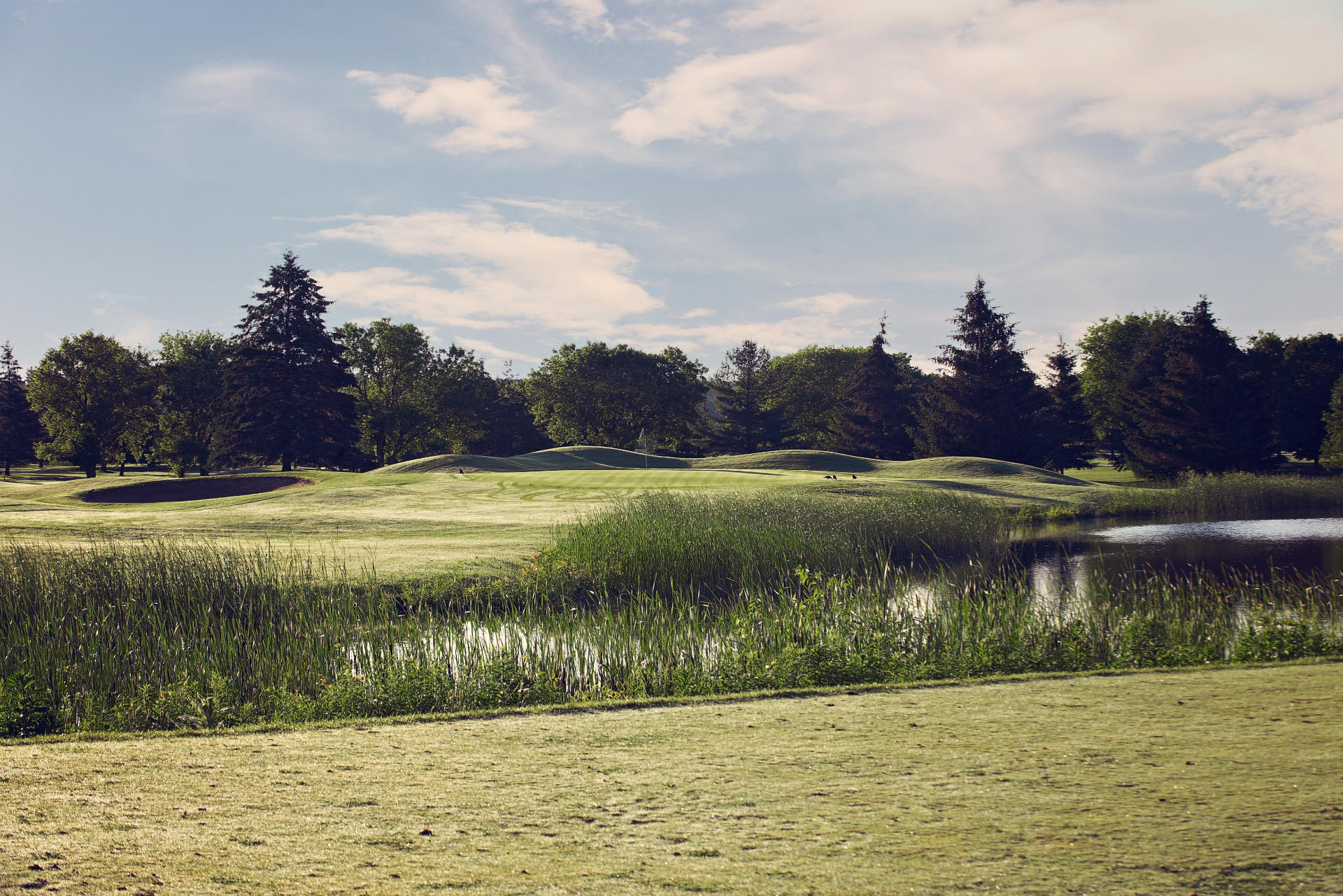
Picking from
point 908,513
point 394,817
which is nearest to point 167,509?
point 908,513

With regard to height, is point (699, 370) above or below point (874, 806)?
above

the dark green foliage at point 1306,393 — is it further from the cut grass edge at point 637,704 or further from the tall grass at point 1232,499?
the cut grass edge at point 637,704

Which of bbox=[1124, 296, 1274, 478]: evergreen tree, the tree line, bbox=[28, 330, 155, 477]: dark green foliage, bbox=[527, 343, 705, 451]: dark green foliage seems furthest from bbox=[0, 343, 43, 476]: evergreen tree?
bbox=[1124, 296, 1274, 478]: evergreen tree

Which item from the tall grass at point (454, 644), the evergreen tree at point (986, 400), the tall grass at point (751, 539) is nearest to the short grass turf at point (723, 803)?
the tall grass at point (454, 644)

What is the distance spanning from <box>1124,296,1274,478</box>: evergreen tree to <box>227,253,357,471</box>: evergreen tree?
44.0 meters

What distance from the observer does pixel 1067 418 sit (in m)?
52.9

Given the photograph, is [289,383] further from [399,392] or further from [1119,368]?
[1119,368]

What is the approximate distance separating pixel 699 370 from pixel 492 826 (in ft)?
221

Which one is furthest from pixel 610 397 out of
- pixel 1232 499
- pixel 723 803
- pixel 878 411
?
pixel 723 803

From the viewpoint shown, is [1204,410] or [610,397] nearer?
[1204,410]

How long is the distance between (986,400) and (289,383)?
39.7 meters

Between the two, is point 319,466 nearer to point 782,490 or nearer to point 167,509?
point 167,509

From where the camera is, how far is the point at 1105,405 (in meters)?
55.7

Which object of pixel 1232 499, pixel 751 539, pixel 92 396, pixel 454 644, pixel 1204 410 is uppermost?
pixel 92 396
